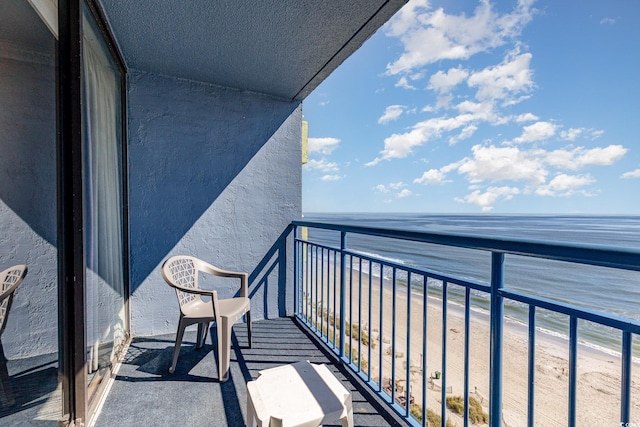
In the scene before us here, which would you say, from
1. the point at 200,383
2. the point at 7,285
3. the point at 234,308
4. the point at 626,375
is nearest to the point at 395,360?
the point at 234,308

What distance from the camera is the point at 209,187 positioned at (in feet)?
9.75

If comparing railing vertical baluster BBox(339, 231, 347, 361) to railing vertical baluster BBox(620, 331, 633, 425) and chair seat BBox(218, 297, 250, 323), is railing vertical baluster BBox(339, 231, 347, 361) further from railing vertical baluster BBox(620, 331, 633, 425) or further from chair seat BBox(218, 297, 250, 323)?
railing vertical baluster BBox(620, 331, 633, 425)

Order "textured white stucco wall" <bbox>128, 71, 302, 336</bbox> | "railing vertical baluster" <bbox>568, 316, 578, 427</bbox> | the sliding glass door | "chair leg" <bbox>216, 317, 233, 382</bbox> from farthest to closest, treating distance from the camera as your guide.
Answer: "textured white stucco wall" <bbox>128, 71, 302, 336</bbox> → "chair leg" <bbox>216, 317, 233, 382</bbox> → the sliding glass door → "railing vertical baluster" <bbox>568, 316, 578, 427</bbox>

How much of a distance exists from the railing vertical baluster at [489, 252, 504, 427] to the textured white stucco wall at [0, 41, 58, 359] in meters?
1.84

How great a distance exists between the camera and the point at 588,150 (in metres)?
34.1

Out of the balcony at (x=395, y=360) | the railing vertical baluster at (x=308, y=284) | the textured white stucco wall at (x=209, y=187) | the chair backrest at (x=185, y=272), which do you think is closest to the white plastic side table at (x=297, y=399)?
the balcony at (x=395, y=360)

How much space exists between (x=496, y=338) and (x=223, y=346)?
166 centimetres

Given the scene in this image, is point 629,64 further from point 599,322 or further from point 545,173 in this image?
point 599,322

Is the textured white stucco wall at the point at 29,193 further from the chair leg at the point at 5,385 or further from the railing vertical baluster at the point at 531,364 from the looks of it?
the railing vertical baluster at the point at 531,364

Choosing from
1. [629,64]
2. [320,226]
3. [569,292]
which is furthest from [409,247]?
[629,64]

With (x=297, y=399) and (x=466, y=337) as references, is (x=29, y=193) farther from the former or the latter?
(x=466, y=337)

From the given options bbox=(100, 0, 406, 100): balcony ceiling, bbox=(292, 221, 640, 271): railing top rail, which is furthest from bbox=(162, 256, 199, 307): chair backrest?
bbox=(292, 221, 640, 271): railing top rail

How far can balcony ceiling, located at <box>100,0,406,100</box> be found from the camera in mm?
1839

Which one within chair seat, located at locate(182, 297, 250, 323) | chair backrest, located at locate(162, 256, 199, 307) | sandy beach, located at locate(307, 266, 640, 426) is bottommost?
sandy beach, located at locate(307, 266, 640, 426)
